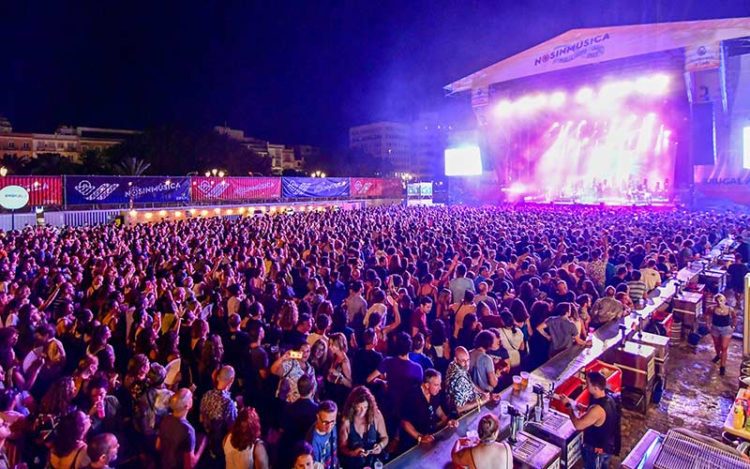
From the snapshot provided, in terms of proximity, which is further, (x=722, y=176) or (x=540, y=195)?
(x=540, y=195)

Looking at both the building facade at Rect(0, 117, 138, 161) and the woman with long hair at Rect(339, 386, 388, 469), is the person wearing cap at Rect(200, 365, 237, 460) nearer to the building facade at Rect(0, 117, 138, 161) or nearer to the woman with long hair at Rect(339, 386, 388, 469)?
the woman with long hair at Rect(339, 386, 388, 469)

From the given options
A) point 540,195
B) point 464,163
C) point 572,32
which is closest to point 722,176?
point 540,195

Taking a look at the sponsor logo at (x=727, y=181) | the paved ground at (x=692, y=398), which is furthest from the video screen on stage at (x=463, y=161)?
the paved ground at (x=692, y=398)

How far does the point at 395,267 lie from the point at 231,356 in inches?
178

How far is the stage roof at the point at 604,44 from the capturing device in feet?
66.5

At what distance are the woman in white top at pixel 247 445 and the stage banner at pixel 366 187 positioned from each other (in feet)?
100

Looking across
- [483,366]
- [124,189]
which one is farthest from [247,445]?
[124,189]

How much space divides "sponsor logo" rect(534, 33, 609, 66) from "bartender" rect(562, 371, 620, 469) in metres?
24.2

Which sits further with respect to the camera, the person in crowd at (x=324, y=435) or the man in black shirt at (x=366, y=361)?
the man in black shirt at (x=366, y=361)

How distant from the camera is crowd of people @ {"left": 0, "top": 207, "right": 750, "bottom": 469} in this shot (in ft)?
10.6

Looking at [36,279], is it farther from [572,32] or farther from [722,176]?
[722,176]

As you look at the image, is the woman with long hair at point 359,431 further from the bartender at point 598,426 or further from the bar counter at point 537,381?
the bartender at point 598,426

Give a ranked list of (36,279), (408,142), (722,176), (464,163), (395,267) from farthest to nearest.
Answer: (408,142) → (464,163) → (722,176) → (395,267) → (36,279)

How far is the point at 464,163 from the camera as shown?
3300 cm
